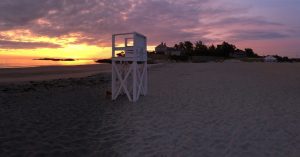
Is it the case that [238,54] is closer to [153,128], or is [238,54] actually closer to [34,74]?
[34,74]

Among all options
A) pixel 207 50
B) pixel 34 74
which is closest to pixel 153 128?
pixel 34 74

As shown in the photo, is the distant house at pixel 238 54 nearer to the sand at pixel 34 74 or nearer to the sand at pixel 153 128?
the sand at pixel 34 74

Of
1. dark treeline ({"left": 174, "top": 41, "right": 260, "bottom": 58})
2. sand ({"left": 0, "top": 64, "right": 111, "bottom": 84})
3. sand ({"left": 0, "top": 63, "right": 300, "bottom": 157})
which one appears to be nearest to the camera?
sand ({"left": 0, "top": 63, "right": 300, "bottom": 157})

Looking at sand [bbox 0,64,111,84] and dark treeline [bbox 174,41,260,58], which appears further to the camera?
dark treeline [bbox 174,41,260,58]

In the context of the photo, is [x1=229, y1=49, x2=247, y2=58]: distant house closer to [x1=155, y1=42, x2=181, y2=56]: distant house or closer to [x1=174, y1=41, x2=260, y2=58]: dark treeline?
[x1=174, y1=41, x2=260, y2=58]: dark treeline

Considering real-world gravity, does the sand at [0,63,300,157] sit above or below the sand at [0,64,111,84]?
below

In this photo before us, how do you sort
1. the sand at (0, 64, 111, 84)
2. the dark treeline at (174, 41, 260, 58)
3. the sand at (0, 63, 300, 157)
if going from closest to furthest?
the sand at (0, 63, 300, 157) < the sand at (0, 64, 111, 84) < the dark treeline at (174, 41, 260, 58)

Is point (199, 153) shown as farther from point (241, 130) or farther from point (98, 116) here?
point (98, 116)

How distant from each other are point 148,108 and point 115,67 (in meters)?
2.74

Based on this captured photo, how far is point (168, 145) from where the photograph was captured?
6.10 meters

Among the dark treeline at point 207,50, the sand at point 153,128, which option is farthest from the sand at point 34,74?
the dark treeline at point 207,50

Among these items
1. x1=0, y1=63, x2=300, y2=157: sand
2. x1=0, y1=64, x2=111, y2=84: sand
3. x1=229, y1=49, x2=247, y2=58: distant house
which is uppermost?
x1=229, y1=49, x2=247, y2=58: distant house

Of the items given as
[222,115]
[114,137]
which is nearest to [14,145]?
[114,137]

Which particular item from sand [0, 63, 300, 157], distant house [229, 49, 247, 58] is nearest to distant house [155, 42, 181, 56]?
distant house [229, 49, 247, 58]
